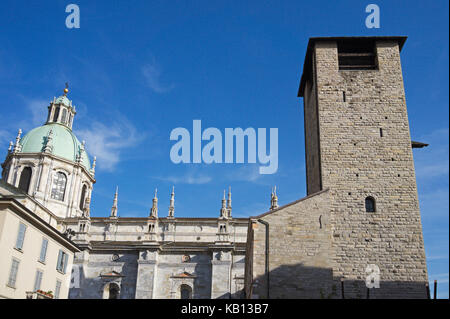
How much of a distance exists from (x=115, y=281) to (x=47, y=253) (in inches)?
607

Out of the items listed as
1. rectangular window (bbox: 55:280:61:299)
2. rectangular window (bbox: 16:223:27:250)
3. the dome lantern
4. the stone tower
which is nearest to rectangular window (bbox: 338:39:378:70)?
the stone tower

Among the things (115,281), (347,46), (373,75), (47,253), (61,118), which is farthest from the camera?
(61,118)

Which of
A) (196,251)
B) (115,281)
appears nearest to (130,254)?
(115,281)

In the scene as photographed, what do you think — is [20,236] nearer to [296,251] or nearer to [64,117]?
[296,251]

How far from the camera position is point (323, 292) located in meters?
16.0

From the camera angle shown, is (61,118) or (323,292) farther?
(61,118)

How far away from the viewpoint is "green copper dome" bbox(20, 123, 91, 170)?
49406mm

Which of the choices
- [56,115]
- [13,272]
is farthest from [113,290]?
[56,115]

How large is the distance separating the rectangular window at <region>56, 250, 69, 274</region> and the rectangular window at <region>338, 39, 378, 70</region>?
2082 centimetres

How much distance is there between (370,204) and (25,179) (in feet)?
136

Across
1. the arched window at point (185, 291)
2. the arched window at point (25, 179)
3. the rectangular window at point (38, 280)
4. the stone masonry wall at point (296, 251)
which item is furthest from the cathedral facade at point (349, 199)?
the arched window at point (25, 179)

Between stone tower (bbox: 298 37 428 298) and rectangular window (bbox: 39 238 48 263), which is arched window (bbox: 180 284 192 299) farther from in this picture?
stone tower (bbox: 298 37 428 298)
